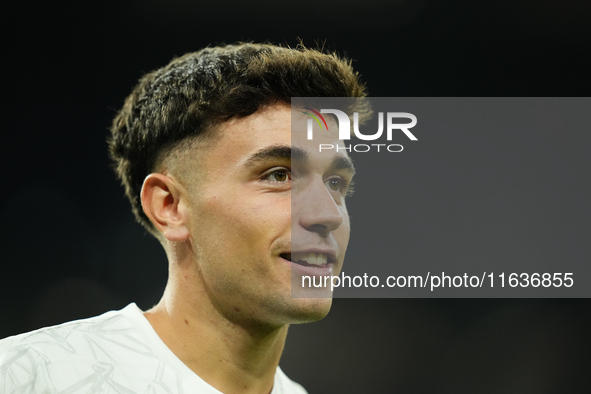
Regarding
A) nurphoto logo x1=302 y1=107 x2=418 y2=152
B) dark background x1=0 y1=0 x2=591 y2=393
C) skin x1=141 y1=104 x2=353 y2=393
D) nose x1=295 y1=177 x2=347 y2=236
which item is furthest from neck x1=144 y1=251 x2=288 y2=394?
dark background x1=0 y1=0 x2=591 y2=393

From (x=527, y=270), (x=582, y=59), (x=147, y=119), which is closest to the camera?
(x=147, y=119)

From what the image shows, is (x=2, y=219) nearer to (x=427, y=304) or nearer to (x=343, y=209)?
(x=343, y=209)

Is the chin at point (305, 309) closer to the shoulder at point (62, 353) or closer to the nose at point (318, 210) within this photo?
the nose at point (318, 210)

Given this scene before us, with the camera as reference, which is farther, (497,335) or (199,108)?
(497,335)

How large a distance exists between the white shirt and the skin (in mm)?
64

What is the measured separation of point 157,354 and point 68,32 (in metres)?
3.29

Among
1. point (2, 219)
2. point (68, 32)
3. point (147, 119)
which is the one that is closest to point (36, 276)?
point (2, 219)

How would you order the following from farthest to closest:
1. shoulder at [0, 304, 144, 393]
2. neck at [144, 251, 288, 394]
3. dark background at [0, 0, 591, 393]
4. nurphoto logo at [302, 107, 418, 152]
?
dark background at [0, 0, 591, 393]
nurphoto logo at [302, 107, 418, 152]
neck at [144, 251, 288, 394]
shoulder at [0, 304, 144, 393]

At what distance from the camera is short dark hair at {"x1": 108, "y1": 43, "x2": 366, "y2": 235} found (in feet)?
5.62

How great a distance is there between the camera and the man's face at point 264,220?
154 cm

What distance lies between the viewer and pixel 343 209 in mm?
1724

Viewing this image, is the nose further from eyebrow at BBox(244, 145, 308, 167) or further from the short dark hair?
the short dark hair

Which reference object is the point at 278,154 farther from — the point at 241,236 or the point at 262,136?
the point at 241,236

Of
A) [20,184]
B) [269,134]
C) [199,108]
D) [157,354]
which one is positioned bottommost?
[157,354]
